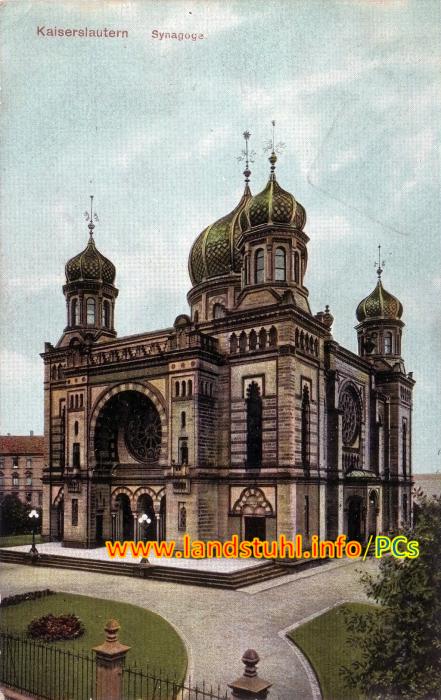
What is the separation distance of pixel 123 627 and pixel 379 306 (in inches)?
1196

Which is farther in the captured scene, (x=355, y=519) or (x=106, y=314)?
(x=106, y=314)

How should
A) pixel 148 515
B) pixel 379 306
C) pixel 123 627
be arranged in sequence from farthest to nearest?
pixel 379 306 < pixel 148 515 < pixel 123 627

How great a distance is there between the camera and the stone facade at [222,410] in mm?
28016

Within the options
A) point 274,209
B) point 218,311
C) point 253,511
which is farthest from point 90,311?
point 253,511

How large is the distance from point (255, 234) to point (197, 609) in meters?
18.4

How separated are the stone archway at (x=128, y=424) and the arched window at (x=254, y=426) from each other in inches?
199

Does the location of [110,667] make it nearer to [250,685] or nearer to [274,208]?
[250,685]

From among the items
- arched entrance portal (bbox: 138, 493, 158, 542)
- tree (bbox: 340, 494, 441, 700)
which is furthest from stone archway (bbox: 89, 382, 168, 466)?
tree (bbox: 340, 494, 441, 700)

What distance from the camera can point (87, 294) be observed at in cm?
3788

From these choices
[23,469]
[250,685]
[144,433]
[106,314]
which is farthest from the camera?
[23,469]

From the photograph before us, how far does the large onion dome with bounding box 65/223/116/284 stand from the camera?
37.7m

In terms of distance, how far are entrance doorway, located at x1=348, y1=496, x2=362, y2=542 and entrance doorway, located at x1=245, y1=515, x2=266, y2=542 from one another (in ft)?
23.0

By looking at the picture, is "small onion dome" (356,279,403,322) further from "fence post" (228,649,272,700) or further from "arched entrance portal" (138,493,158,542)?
"fence post" (228,649,272,700)

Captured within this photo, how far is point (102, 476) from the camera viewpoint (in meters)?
32.2
